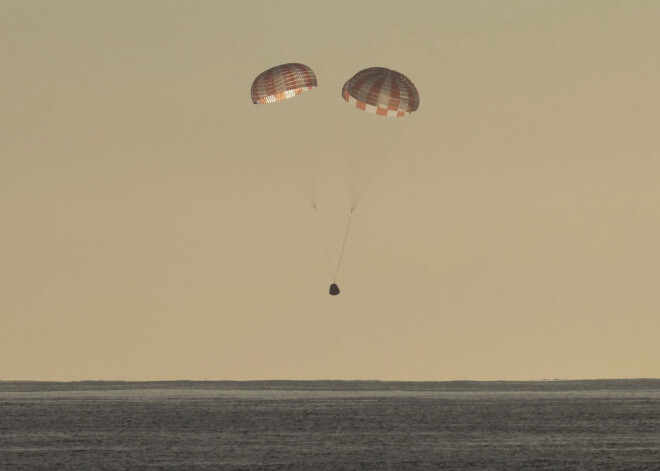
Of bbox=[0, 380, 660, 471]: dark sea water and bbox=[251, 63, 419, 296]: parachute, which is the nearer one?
bbox=[0, 380, 660, 471]: dark sea water

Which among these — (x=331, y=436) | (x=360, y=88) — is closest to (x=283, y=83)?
(x=360, y=88)

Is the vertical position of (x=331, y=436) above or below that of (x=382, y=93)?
below

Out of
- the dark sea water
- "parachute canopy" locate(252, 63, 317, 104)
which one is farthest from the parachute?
the dark sea water

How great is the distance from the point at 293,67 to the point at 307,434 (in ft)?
49.0

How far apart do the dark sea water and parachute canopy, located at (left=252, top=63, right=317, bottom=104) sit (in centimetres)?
1267

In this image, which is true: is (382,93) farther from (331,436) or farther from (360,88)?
(331,436)

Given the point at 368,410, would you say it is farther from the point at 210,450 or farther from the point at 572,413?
the point at 210,450

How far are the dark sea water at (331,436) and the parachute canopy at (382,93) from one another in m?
12.0

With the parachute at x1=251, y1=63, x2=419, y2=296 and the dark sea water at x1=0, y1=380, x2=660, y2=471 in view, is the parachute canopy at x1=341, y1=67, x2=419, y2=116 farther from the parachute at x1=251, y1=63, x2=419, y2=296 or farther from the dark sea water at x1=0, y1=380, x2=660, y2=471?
the dark sea water at x1=0, y1=380, x2=660, y2=471

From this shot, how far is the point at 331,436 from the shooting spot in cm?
4728

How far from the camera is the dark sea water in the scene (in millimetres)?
38188

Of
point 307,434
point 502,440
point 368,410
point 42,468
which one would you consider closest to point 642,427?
point 502,440

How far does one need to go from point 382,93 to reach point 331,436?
14.1 metres

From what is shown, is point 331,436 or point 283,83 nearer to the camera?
point 331,436
